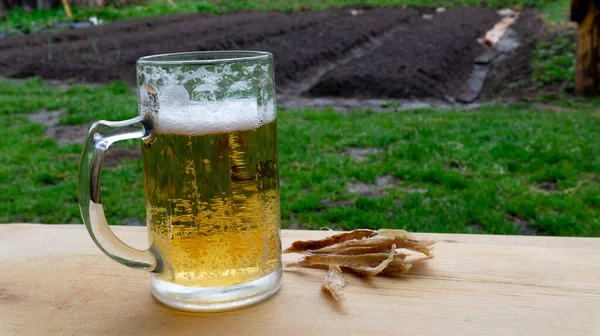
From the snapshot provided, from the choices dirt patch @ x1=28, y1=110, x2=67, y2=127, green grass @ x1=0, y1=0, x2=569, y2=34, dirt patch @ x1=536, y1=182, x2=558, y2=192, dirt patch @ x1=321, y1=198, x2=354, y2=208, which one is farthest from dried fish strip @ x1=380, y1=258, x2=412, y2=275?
green grass @ x1=0, y1=0, x2=569, y2=34

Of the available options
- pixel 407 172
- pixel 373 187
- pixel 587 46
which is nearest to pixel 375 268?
pixel 373 187

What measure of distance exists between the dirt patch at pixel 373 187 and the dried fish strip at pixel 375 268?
3054 mm

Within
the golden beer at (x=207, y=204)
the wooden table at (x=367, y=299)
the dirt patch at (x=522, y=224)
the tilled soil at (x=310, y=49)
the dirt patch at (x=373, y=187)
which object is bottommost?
the dirt patch at (x=373, y=187)

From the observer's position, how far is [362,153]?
5.11 m

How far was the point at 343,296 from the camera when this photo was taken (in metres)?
1.00

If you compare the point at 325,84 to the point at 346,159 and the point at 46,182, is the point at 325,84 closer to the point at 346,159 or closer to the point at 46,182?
the point at 346,159

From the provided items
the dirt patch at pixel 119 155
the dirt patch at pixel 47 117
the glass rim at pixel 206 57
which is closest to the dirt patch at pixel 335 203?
the dirt patch at pixel 119 155

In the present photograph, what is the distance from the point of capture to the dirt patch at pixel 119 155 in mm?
4937

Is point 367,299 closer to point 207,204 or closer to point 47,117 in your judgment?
point 207,204

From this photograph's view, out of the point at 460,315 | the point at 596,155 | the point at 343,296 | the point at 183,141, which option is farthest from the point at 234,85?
the point at 596,155

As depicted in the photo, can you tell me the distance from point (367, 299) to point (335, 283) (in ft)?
0.20

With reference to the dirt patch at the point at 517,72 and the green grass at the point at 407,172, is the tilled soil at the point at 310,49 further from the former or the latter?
the green grass at the point at 407,172

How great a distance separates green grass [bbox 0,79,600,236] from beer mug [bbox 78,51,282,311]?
2658 mm

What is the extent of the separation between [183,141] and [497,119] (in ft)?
18.1
